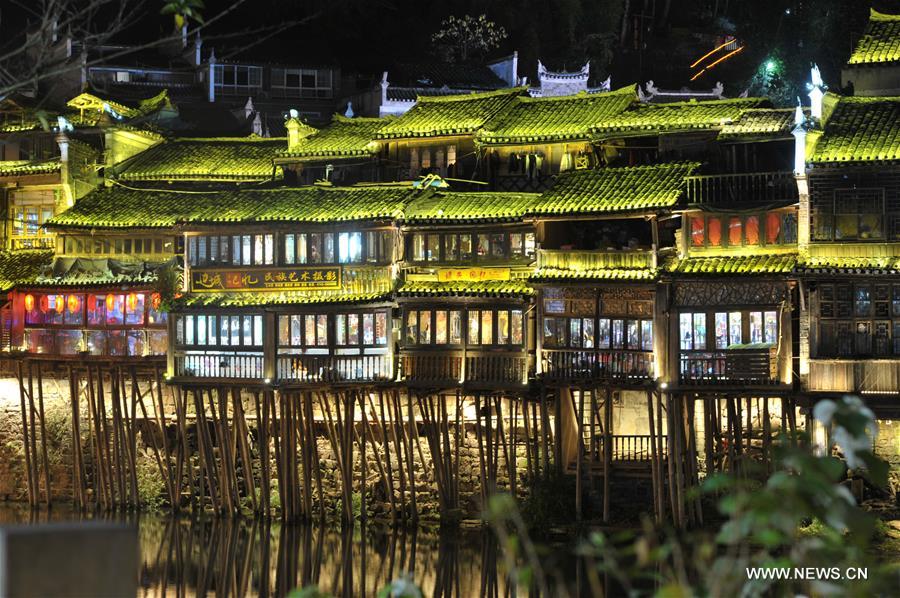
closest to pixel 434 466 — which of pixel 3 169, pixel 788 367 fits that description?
pixel 788 367

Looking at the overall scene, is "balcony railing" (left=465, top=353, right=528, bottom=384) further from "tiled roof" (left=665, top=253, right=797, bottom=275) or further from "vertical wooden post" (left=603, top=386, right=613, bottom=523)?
"tiled roof" (left=665, top=253, right=797, bottom=275)

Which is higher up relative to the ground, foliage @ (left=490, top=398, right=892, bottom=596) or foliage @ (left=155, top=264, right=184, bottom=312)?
foliage @ (left=155, top=264, right=184, bottom=312)

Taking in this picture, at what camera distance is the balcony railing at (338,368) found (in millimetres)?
39719

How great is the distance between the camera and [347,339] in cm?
4034

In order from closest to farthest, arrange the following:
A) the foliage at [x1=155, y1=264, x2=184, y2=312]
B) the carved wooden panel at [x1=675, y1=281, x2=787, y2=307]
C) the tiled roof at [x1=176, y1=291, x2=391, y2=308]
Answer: the carved wooden panel at [x1=675, y1=281, x2=787, y2=307]
the tiled roof at [x1=176, y1=291, x2=391, y2=308]
the foliage at [x1=155, y1=264, x2=184, y2=312]

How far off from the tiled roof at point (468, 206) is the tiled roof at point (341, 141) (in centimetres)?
489

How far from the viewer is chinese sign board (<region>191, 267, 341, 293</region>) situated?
41438 millimetres

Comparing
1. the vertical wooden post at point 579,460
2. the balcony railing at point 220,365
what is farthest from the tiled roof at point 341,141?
the vertical wooden post at point 579,460

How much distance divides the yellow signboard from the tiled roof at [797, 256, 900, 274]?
8683 millimetres

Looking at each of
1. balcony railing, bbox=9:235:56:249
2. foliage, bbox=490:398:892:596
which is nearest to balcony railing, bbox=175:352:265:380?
balcony railing, bbox=9:235:56:249

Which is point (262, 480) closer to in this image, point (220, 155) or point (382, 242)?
point (382, 242)

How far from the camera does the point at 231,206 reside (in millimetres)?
43750

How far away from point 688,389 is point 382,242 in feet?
33.2

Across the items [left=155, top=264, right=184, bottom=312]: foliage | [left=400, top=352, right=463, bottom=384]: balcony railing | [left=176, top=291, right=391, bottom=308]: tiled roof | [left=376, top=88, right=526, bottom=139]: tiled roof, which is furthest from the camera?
[left=376, top=88, right=526, bottom=139]: tiled roof
